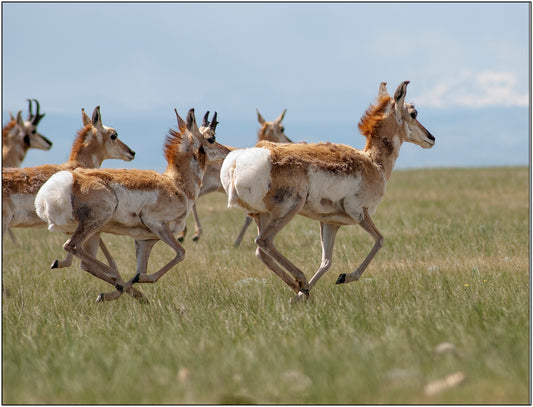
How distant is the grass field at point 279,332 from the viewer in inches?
183

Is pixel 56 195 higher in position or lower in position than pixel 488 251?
higher

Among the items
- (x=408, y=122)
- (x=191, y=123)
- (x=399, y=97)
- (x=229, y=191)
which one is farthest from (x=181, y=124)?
(x=408, y=122)

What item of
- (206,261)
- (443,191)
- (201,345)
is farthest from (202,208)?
(201,345)

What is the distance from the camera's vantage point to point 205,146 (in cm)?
966

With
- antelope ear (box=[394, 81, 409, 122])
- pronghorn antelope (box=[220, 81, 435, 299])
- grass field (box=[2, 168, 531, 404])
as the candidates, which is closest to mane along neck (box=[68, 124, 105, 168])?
grass field (box=[2, 168, 531, 404])

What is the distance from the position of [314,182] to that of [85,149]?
431cm

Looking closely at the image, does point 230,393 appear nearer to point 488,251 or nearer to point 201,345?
point 201,345

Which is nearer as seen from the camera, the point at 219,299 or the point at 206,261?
the point at 219,299

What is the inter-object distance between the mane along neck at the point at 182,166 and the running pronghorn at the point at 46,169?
1.77m

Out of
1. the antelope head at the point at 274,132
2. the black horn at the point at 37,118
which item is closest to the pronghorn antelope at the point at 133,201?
the antelope head at the point at 274,132

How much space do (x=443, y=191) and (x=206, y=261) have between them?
14.3 meters

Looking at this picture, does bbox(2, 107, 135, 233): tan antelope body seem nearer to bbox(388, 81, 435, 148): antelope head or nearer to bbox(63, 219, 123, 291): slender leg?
bbox(63, 219, 123, 291): slender leg

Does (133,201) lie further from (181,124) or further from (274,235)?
(274,235)

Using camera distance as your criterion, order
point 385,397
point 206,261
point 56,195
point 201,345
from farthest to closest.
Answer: point 206,261
point 56,195
point 201,345
point 385,397
